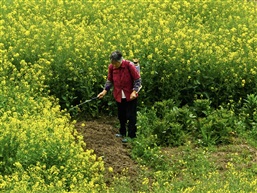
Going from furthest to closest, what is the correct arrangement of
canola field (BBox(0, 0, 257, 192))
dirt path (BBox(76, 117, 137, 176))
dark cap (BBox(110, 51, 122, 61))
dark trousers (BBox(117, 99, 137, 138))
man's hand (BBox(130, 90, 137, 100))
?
dark trousers (BBox(117, 99, 137, 138))
man's hand (BBox(130, 90, 137, 100))
dark cap (BBox(110, 51, 122, 61))
dirt path (BBox(76, 117, 137, 176))
canola field (BBox(0, 0, 257, 192))

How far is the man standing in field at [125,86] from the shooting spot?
10.7m

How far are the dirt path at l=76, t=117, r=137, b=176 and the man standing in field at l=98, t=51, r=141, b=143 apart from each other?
29 centimetres

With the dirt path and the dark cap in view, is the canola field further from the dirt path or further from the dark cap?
the dark cap

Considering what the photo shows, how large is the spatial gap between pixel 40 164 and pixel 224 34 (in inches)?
282

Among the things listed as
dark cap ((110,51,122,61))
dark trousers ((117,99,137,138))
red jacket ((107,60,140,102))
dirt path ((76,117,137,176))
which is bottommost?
dirt path ((76,117,137,176))

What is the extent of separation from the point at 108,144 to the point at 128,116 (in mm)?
584

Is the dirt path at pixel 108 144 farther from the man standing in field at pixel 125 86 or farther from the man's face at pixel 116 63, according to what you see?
the man's face at pixel 116 63

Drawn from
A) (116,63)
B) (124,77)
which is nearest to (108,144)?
(124,77)

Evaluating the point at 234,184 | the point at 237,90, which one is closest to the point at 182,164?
the point at 234,184

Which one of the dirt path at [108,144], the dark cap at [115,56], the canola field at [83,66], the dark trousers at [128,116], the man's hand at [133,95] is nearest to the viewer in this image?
the canola field at [83,66]

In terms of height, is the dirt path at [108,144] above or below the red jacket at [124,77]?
below

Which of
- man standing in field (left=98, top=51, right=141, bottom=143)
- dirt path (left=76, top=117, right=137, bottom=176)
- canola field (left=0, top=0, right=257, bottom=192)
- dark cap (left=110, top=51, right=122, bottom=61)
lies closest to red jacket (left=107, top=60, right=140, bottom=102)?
man standing in field (left=98, top=51, right=141, bottom=143)

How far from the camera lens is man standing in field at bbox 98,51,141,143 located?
10.7 meters

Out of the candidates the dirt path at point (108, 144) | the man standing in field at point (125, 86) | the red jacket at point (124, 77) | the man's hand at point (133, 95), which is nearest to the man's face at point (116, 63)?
the man standing in field at point (125, 86)
